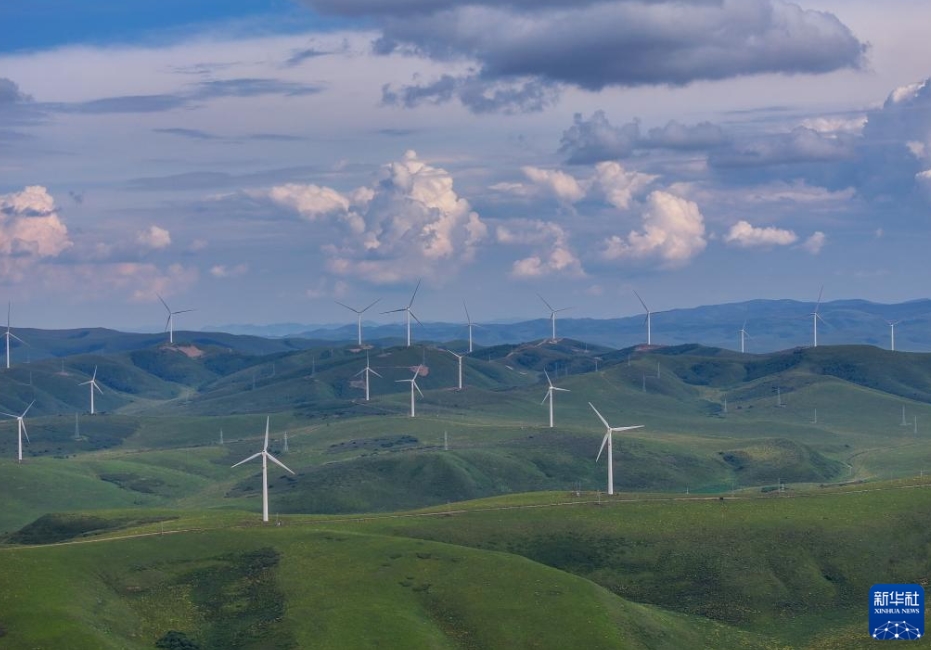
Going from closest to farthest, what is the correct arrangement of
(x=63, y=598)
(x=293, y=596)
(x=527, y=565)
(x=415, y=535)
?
(x=63, y=598)
(x=293, y=596)
(x=527, y=565)
(x=415, y=535)

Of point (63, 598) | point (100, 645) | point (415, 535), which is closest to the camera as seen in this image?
point (100, 645)

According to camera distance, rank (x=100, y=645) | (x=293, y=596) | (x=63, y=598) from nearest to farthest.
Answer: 1. (x=100, y=645)
2. (x=63, y=598)
3. (x=293, y=596)

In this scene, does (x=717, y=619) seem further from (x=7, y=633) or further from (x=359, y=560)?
(x=7, y=633)

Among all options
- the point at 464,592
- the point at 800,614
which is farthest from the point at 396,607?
the point at 800,614

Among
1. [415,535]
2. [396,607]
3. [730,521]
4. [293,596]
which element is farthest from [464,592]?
[730,521]

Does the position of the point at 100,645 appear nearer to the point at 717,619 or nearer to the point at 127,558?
the point at 127,558

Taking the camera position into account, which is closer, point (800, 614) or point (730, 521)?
point (800, 614)
